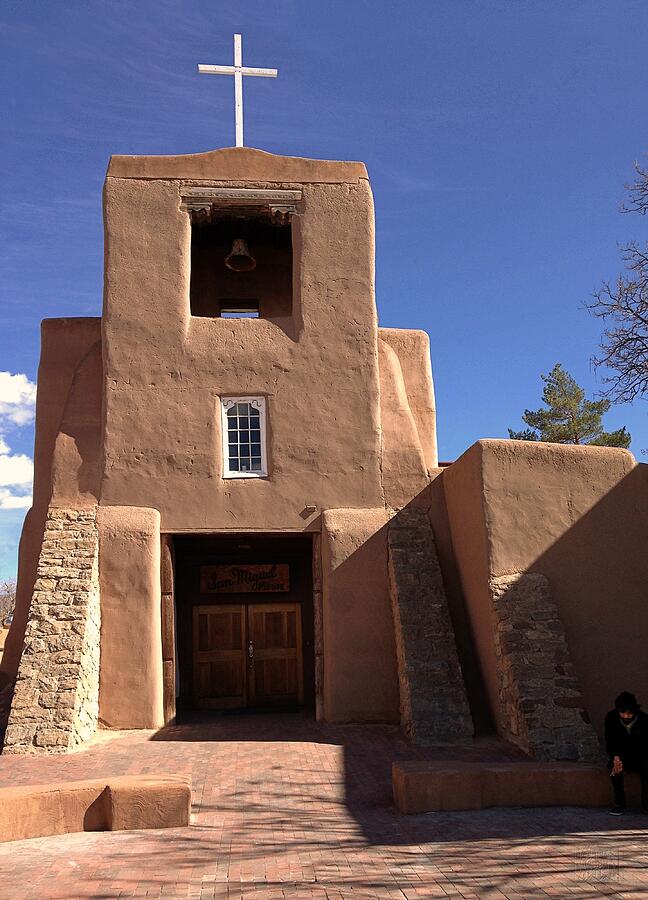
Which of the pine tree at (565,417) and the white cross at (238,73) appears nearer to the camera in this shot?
the white cross at (238,73)

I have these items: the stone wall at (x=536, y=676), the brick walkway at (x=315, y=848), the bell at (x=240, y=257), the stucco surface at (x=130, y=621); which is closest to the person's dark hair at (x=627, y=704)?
the brick walkway at (x=315, y=848)

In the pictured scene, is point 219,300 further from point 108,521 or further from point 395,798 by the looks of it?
point 395,798

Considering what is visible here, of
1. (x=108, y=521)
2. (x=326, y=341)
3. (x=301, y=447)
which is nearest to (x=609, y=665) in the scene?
(x=301, y=447)

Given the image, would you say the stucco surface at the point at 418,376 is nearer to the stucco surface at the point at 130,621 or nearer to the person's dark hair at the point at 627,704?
the stucco surface at the point at 130,621

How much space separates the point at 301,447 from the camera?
14352 millimetres

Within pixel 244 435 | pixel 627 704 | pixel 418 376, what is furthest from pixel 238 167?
pixel 627 704

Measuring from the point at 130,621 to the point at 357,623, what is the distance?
12.0 feet

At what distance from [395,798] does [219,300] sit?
1165 cm

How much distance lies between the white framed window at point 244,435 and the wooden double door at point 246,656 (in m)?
3.74

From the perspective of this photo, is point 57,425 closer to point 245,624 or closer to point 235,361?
point 235,361

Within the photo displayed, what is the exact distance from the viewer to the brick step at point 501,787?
843 cm

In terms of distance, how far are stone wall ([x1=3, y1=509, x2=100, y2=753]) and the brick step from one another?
5.23 m

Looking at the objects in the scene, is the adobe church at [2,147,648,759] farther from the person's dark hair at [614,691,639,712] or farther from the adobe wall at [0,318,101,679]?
the person's dark hair at [614,691,639,712]

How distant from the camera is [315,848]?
733 centimetres
